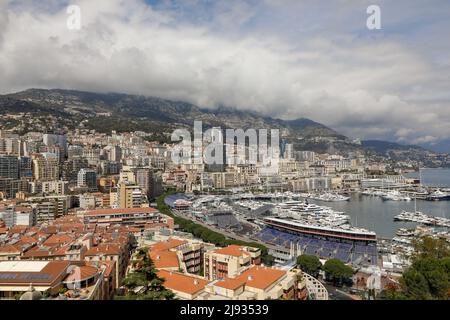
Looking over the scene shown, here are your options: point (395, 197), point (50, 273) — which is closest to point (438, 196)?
point (395, 197)

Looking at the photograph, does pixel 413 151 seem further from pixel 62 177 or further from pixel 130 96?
pixel 62 177

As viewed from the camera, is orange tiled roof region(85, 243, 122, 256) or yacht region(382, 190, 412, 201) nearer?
orange tiled roof region(85, 243, 122, 256)

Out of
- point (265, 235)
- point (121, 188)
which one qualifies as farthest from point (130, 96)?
point (265, 235)

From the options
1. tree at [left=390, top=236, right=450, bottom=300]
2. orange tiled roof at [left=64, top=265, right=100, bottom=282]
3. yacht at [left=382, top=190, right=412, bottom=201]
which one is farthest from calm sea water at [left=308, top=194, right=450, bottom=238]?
orange tiled roof at [left=64, top=265, right=100, bottom=282]

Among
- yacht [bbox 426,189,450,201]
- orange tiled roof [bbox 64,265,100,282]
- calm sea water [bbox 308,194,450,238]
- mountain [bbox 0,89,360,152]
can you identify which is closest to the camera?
orange tiled roof [bbox 64,265,100,282]

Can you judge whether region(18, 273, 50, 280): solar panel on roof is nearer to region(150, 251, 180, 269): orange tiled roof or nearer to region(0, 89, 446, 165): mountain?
region(150, 251, 180, 269): orange tiled roof
